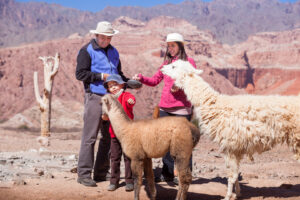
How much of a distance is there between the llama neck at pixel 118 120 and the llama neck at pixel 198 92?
1.12m

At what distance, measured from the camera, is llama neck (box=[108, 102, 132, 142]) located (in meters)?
5.12

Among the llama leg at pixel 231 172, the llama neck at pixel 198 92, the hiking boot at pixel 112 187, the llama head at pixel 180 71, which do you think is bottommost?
the hiking boot at pixel 112 187

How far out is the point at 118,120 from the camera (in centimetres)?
516

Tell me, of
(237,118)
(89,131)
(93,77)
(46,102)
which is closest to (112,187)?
(89,131)

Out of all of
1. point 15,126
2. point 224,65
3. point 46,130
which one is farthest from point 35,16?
point 46,130

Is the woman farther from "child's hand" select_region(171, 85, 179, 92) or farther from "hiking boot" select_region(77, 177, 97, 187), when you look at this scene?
"hiking boot" select_region(77, 177, 97, 187)

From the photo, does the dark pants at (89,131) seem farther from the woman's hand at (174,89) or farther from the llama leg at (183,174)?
the llama leg at (183,174)

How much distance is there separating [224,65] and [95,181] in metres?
62.2

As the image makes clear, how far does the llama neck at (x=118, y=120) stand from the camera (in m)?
5.12

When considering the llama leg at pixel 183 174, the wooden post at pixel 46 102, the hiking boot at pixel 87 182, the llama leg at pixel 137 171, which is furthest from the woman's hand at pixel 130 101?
the wooden post at pixel 46 102

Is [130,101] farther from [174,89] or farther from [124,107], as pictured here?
[174,89]

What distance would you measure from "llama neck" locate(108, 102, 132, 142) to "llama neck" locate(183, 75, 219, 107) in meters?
1.12

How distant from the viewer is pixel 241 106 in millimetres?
5578

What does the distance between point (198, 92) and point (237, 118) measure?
0.71 meters
